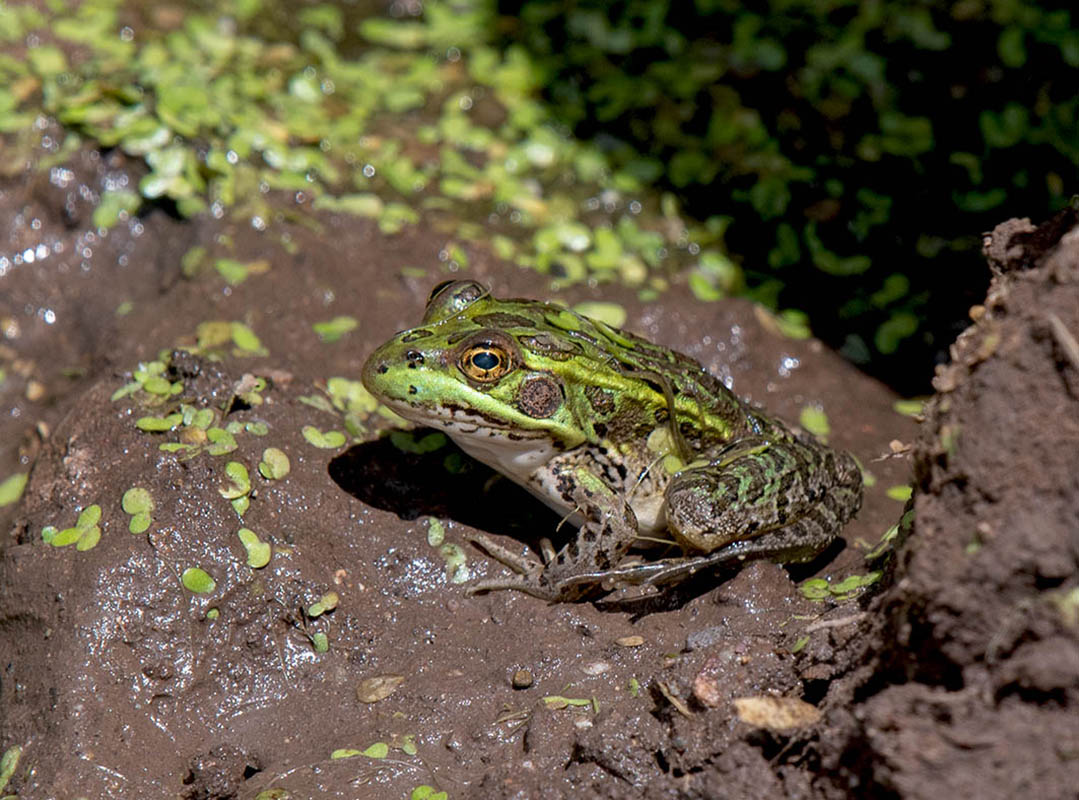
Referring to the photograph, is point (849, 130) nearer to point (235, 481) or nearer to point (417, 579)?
point (417, 579)

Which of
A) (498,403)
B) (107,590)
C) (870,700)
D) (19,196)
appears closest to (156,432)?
(107,590)

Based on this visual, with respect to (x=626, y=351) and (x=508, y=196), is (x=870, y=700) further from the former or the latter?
(x=508, y=196)

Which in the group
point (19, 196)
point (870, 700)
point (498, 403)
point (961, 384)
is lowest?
point (19, 196)

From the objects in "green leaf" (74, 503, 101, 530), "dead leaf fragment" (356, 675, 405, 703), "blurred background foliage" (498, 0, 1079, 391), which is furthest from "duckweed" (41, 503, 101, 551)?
"blurred background foliage" (498, 0, 1079, 391)

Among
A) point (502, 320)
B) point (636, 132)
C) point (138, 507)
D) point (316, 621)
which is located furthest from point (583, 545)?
point (636, 132)

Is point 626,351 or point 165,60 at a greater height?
point 626,351

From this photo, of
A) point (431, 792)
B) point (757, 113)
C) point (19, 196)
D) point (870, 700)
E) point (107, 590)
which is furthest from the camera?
point (757, 113)
